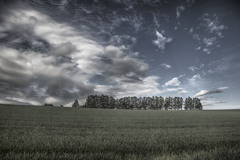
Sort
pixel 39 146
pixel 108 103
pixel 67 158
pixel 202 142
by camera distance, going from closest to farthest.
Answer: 1. pixel 67 158
2. pixel 39 146
3. pixel 202 142
4. pixel 108 103

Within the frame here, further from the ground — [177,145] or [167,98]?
[167,98]

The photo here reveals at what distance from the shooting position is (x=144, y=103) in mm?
140125

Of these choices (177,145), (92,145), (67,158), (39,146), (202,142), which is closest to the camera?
(67,158)

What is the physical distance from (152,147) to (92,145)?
2400 millimetres

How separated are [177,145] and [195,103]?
148 metres

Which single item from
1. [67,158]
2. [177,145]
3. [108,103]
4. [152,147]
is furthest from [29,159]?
[108,103]

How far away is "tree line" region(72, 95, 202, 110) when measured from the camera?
134 metres

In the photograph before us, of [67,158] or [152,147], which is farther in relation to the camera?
[152,147]

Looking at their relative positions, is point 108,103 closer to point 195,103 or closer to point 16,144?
point 195,103

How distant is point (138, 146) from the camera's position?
21.2 feet

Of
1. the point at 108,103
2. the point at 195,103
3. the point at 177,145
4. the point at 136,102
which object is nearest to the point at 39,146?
the point at 177,145

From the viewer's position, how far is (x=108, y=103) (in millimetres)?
133625

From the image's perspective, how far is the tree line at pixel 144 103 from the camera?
438 feet

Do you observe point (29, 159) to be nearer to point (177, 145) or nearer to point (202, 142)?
point (177, 145)
